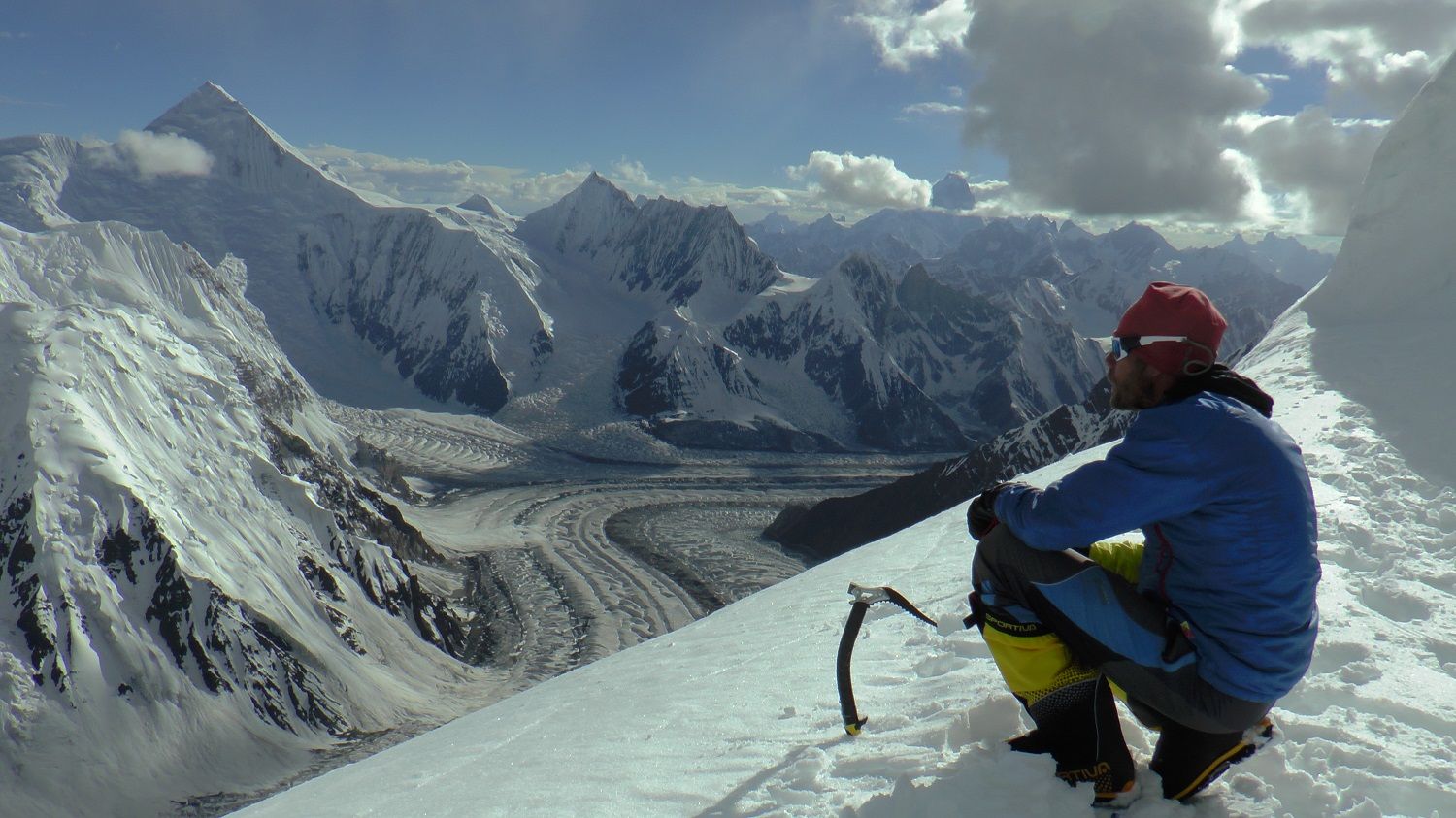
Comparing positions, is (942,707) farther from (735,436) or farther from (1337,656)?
(735,436)

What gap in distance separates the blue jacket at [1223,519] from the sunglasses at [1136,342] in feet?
1.13

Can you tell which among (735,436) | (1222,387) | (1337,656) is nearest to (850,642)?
(1222,387)

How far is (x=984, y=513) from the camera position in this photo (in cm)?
434

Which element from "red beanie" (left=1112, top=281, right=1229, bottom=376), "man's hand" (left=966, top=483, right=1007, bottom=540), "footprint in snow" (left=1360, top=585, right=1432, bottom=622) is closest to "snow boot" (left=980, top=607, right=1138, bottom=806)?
"man's hand" (left=966, top=483, right=1007, bottom=540)

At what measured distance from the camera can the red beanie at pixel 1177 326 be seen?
3.98 metres

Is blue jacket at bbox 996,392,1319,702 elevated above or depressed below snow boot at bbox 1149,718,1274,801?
above

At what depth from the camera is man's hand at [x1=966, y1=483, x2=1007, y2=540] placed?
4309mm

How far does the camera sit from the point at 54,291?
8688cm

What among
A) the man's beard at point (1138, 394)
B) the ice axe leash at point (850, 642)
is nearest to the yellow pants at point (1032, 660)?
the ice axe leash at point (850, 642)

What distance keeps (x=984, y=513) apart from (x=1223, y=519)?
3.77 ft

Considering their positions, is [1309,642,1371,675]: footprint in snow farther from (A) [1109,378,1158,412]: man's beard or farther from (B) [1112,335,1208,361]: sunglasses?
(B) [1112,335,1208,361]: sunglasses

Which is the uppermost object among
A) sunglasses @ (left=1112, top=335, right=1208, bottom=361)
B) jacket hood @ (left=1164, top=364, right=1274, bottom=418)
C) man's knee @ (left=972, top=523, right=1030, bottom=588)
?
sunglasses @ (left=1112, top=335, right=1208, bottom=361)

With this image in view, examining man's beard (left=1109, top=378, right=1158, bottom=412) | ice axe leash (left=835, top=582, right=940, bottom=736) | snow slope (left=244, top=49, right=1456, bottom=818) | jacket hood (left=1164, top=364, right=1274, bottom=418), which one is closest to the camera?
jacket hood (left=1164, top=364, right=1274, bottom=418)

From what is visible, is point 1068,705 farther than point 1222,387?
Yes
